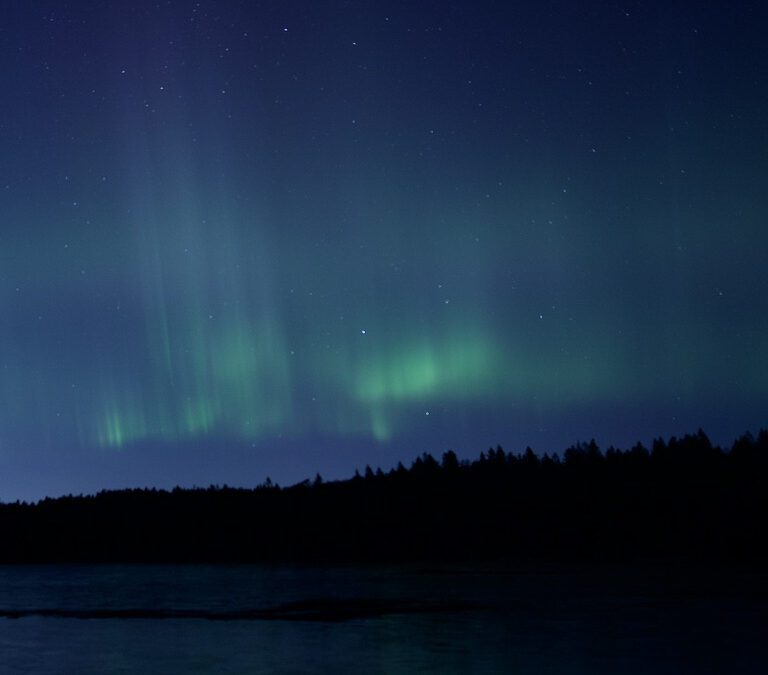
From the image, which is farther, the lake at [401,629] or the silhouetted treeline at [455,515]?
the silhouetted treeline at [455,515]

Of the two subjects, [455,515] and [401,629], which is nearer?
[401,629]

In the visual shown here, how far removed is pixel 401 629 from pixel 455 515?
9630 cm

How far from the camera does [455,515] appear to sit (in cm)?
12138

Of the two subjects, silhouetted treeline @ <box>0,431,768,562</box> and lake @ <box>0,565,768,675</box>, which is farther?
silhouetted treeline @ <box>0,431,768,562</box>

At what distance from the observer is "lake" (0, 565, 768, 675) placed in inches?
806

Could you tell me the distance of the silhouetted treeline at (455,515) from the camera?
100938 mm

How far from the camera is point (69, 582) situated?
58656 mm

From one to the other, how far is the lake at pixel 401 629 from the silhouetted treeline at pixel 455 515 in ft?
158

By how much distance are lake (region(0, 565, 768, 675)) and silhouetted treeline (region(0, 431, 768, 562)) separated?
48.3 m

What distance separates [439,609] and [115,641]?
10563mm

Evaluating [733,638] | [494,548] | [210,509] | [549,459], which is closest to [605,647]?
[733,638]

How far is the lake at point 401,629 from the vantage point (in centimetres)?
2048

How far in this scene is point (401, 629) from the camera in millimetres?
26281

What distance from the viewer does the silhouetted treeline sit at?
331 feet
